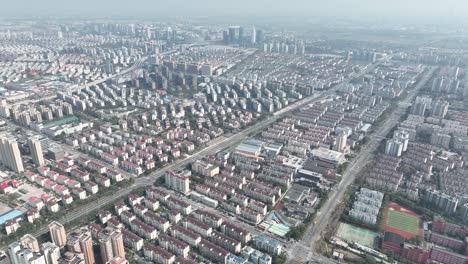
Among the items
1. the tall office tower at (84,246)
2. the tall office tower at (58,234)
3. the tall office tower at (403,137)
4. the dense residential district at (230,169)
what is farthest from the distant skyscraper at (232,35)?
the tall office tower at (84,246)

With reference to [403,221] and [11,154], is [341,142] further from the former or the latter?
[11,154]

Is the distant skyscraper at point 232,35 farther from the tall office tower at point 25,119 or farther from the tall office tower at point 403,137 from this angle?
the tall office tower at point 403,137

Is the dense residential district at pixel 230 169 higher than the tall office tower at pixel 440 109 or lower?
lower

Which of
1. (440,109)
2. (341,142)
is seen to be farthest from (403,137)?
(440,109)

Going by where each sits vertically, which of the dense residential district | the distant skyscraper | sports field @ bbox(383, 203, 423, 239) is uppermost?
the distant skyscraper

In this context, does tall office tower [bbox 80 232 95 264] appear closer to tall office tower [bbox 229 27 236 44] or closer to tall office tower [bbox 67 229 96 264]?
tall office tower [bbox 67 229 96 264]

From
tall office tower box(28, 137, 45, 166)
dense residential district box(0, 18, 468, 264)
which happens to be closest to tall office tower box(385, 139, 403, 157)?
dense residential district box(0, 18, 468, 264)
